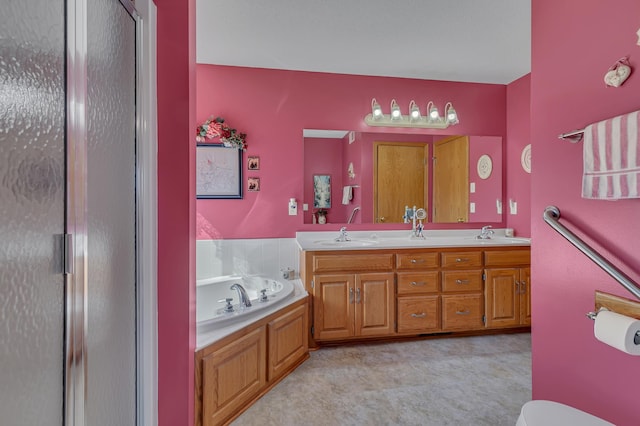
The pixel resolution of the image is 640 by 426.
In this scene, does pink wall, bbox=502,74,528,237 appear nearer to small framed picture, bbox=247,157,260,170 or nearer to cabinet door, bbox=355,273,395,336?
cabinet door, bbox=355,273,395,336

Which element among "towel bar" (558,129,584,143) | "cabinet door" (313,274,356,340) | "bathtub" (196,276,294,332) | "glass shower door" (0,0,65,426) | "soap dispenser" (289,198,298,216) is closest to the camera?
"glass shower door" (0,0,65,426)

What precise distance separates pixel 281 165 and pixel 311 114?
0.59m

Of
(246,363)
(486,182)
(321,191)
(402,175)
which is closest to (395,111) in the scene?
(402,175)

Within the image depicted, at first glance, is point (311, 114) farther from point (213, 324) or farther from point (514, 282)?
point (514, 282)

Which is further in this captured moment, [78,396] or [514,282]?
[514,282]

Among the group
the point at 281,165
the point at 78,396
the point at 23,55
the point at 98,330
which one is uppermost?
the point at 281,165

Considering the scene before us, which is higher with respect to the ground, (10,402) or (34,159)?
(34,159)

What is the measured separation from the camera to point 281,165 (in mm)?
3035

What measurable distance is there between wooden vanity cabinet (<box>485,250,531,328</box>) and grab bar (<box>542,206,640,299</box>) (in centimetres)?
161

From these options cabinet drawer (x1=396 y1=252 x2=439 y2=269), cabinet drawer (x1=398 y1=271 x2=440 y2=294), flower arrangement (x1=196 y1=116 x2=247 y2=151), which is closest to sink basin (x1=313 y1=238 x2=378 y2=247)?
cabinet drawer (x1=396 y1=252 x2=439 y2=269)

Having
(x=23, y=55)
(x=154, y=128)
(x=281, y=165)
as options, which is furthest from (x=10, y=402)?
(x=281, y=165)

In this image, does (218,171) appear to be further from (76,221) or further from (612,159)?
(612,159)

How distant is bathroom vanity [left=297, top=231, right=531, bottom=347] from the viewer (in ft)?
8.47

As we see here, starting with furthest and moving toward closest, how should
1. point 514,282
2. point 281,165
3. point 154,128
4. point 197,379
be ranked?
point 281,165, point 514,282, point 197,379, point 154,128
